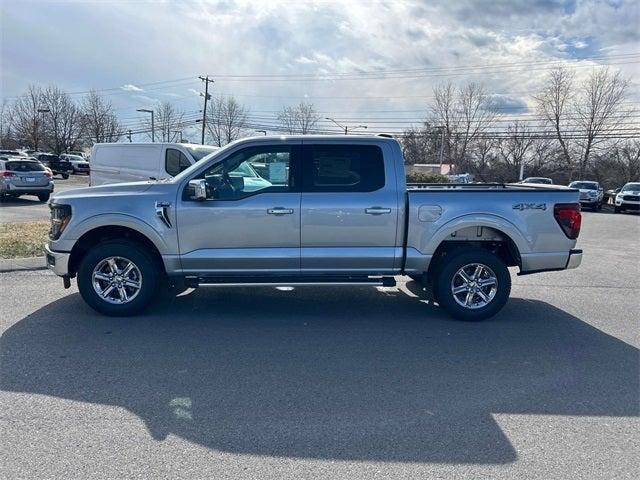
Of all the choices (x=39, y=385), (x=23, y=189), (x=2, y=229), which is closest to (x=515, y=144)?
(x=23, y=189)

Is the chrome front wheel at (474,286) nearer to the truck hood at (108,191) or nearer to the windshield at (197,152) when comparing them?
the truck hood at (108,191)

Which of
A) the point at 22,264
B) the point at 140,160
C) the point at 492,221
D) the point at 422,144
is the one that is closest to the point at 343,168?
the point at 492,221

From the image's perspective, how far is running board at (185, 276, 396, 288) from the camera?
5.43 metres

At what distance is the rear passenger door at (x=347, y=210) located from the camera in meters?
5.41

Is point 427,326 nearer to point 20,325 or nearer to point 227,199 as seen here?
point 227,199

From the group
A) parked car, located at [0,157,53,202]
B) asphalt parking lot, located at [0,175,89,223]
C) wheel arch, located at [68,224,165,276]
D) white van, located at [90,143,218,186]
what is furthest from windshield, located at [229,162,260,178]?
parked car, located at [0,157,53,202]

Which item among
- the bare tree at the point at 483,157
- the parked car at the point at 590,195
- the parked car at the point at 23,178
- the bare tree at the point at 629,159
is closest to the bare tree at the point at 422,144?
the bare tree at the point at 483,157

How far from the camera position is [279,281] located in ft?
18.0

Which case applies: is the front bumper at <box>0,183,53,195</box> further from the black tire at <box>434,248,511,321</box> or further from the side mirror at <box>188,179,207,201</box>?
the black tire at <box>434,248,511,321</box>

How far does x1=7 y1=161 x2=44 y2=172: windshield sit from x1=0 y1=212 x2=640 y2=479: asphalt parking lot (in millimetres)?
14473

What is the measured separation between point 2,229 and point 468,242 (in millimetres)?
10403

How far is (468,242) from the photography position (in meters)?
5.82

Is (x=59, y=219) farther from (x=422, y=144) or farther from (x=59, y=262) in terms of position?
(x=422, y=144)

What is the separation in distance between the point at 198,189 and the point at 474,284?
332 centimetres
